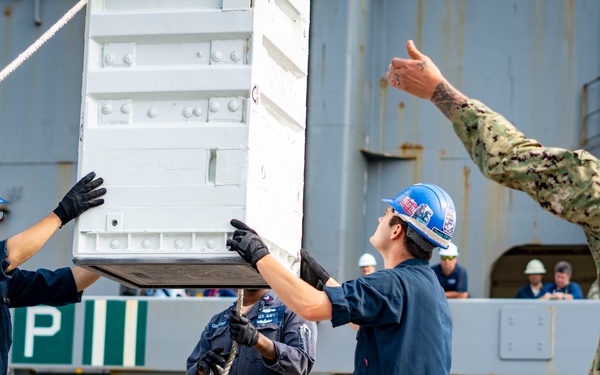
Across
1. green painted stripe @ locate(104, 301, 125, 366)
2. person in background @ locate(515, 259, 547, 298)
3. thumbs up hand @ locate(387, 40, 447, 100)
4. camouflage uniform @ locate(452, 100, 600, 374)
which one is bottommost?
green painted stripe @ locate(104, 301, 125, 366)

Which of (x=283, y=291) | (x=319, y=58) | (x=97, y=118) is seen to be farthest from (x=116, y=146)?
(x=319, y=58)

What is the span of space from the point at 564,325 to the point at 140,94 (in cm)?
658

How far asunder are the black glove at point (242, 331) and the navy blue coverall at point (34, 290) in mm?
956

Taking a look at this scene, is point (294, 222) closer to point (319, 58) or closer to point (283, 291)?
point (283, 291)

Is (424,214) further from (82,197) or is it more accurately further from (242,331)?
(82,197)

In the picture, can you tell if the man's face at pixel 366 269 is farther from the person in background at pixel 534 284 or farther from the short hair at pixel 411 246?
the short hair at pixel 411 246

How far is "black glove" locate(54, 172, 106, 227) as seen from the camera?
536cm

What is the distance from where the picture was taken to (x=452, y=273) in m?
11.7

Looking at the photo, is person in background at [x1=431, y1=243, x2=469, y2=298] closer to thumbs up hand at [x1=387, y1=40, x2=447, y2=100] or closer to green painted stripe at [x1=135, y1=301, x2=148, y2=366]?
green painted stripe at [x1=135, y1=301, x2=148, y2=366]

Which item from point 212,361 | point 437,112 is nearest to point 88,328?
point 437,112

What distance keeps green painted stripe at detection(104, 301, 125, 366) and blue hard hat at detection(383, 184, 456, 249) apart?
7396 millimetres

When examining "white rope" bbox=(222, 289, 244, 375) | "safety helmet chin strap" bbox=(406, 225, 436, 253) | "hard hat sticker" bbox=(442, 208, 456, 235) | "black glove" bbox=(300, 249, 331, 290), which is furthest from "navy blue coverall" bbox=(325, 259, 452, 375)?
"white rope" bbox=(222, 289, 244, 375)

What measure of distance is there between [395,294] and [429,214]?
0.42 m

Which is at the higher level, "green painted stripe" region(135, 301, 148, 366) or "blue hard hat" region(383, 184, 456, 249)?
"blue hard hat" region(383, 184, 456, 249)
